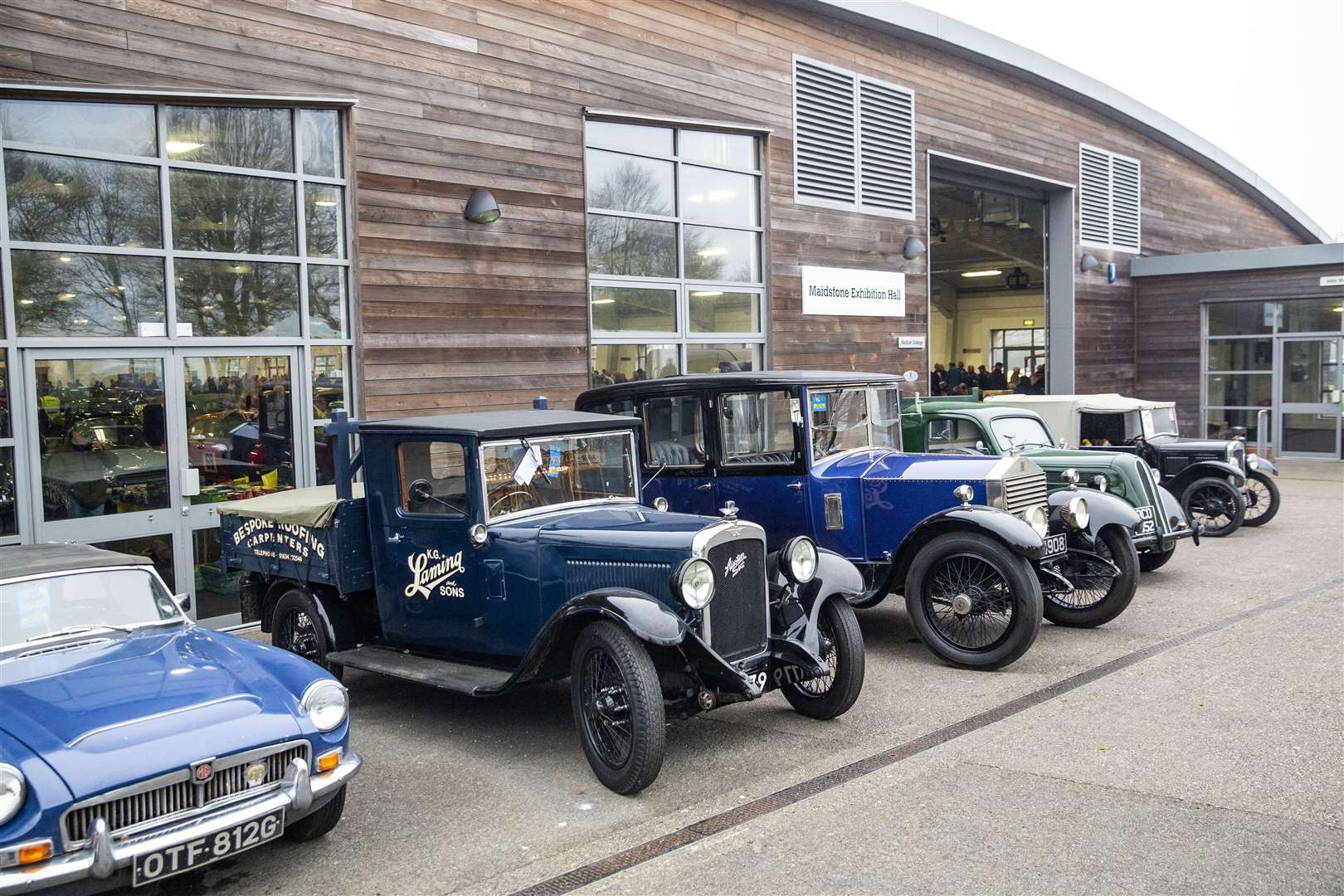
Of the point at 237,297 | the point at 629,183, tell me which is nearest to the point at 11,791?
the point at 237,297

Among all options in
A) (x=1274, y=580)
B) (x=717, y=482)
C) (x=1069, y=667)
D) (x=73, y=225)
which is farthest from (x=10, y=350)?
(x=1274, y=580)

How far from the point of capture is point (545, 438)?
228 inches

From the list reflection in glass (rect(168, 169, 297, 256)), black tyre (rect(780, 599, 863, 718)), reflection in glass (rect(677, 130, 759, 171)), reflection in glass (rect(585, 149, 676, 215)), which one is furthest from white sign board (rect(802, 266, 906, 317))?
black tyre (rect(780, 599, 863, 718))

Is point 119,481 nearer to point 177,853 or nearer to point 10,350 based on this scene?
point 10,350

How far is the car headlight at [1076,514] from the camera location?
24.6ft

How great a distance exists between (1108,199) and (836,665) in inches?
620

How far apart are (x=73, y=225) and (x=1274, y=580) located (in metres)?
9.92

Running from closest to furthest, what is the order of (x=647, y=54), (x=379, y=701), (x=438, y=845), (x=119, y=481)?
(x=438, y=845)
(x=379, y=701)
(x=119, y=481)
(x=647, y=54)

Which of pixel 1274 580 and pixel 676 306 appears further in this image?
pixel 676 306

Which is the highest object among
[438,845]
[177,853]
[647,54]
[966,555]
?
[647,54]

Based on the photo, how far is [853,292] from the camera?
13.3 meters

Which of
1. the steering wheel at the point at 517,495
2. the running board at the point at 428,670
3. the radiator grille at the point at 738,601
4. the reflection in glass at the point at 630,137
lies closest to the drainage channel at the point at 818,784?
the radiator grille at the point at 738,601

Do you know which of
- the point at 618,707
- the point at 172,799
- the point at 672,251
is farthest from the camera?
the point at 672,251

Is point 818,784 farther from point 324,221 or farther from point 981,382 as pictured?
point 981,382
